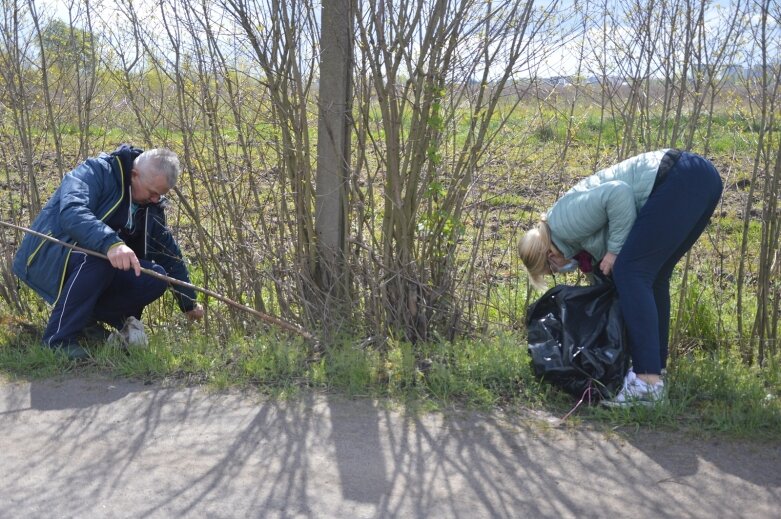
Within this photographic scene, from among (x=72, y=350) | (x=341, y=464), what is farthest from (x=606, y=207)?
(x=72, y=350)

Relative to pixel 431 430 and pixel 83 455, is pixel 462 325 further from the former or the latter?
pixel 83 455

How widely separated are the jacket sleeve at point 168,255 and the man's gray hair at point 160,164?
38cm

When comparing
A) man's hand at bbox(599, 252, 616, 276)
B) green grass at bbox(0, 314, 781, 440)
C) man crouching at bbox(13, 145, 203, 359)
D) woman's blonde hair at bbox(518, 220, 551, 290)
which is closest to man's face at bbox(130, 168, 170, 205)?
man crouching at bbox(13, 145, 203, 359)

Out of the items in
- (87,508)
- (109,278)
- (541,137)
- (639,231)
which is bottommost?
(87,508)

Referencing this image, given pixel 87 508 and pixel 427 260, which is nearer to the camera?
pixel 87 508

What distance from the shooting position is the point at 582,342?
455cm

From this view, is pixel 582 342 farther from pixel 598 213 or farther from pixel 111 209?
pixel 111 209

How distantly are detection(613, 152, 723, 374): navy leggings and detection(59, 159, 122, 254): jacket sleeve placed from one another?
285 cm

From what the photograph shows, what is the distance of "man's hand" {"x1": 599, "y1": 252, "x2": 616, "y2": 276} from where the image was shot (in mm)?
4465

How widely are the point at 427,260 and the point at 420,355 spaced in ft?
2.13

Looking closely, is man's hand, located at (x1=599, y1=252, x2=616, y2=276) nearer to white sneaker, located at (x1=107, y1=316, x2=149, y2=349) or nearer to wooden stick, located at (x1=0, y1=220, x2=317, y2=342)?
wooden stick, located at (x1=0, y1=220, x2=317, y2=342)

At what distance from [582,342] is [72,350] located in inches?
117

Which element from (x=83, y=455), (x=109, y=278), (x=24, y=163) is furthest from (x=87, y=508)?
(x=24, y=163)

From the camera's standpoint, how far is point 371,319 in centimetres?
548
